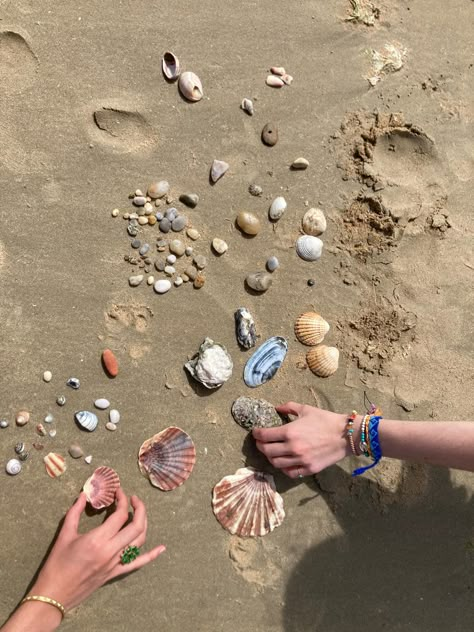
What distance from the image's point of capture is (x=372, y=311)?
2.86 meters

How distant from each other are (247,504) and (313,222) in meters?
1.57

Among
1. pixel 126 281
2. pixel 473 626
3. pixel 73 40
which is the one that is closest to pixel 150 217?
pixel 126 281

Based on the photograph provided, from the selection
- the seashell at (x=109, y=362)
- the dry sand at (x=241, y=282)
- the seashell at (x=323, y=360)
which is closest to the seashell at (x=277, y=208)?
the dry sand at (x=241, y=282)

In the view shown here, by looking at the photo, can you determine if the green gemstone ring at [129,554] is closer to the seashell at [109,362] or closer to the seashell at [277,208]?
the seashell at [109,362]

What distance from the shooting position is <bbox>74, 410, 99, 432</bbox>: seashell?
8.31 feet

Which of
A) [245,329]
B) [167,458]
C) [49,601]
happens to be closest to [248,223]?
[245,329]

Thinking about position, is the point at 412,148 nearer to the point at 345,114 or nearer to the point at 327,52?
the point at 345,114

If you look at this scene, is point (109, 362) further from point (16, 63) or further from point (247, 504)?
point (16, 63)

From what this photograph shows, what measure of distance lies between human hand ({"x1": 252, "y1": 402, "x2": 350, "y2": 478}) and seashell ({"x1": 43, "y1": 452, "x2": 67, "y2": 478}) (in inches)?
40.4

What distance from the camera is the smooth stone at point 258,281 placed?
2725 mm

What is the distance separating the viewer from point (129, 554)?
95.9 inches

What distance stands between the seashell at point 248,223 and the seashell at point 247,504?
4.24ft

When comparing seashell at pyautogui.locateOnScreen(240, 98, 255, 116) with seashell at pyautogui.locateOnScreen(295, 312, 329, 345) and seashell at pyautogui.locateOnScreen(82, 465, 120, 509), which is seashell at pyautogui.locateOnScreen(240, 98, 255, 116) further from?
seashell at pyautogui.locateOnScreen(82, 465, 120, 509)

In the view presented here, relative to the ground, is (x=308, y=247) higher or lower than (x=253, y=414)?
higher
